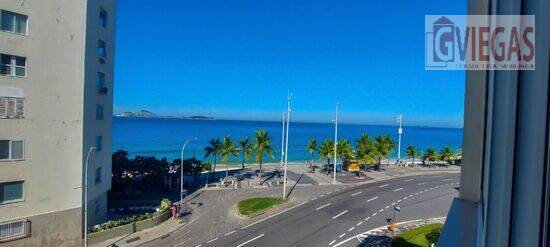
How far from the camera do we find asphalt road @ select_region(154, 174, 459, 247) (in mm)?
25031

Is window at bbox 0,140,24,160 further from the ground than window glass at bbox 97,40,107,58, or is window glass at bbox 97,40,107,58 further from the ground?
window glass at bbox 97,40,107,58

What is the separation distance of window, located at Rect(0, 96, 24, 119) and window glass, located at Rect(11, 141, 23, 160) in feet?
5.25

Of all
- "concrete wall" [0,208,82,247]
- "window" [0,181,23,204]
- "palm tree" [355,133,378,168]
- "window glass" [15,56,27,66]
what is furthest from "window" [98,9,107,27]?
"palm tree" [355,133,378,168]

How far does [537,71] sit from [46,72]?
2597 centimetres

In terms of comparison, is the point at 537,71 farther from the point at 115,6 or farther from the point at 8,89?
the point at 115,6

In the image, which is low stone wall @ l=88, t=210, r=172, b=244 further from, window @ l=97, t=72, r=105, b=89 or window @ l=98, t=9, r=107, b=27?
window @ l=98, t=9, r=107, b=27

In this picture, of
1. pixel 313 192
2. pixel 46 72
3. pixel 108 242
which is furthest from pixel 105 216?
pixel 313 192

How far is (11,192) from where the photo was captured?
20938mm

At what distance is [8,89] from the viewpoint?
20641 millimetres

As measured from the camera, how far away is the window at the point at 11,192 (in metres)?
20.6

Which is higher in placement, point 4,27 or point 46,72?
point 4,27

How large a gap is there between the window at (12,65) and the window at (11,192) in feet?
21.1

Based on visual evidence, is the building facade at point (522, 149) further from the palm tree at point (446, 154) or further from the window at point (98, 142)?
the palm tree at point (446, 154)

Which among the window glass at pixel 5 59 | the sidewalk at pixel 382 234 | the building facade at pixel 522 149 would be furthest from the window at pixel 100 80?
the building facade at pixel 522 149
